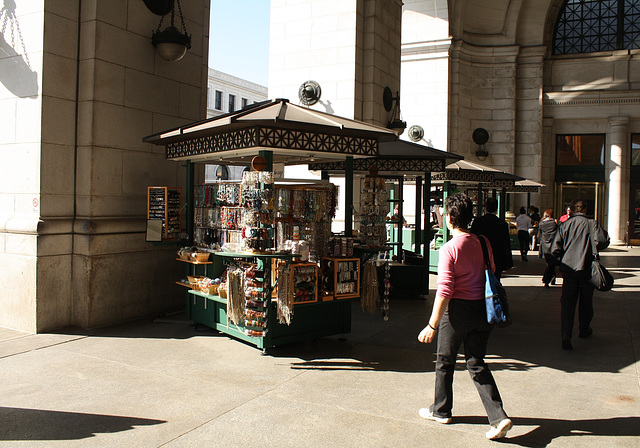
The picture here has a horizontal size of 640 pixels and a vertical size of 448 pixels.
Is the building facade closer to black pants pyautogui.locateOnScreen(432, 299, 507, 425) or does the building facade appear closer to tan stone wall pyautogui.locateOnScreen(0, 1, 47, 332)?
tan stone wall pyautogui.locateOnScreen(0, 1, 47, 332)

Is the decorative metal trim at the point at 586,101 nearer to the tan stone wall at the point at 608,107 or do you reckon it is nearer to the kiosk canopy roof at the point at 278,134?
the tan stone wall at the point at 608,107

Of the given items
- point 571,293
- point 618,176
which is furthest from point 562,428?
point 618,176

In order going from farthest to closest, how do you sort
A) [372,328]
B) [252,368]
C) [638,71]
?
[638,71]
[372,328]
[252,368]

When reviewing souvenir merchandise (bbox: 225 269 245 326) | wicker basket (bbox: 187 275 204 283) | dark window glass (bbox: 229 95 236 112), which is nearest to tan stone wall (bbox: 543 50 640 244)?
wicker basket (bbox: 187 275 204 283)

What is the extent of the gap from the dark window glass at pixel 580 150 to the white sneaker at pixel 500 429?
2272 cm

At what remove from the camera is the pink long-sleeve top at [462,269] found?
4262 mm

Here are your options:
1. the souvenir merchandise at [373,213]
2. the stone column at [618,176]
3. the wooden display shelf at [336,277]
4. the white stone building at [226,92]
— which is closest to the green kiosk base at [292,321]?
the wooden display shelf at [336,277]

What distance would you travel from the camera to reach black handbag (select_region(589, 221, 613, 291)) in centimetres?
679

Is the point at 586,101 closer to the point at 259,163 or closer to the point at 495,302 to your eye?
the point at 259,163

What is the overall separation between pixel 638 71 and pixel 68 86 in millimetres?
23009

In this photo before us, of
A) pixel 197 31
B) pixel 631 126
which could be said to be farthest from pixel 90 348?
pixel 631 126

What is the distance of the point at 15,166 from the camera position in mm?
7473

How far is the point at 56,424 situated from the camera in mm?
4410

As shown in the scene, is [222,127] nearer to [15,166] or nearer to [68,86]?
[68,86]
